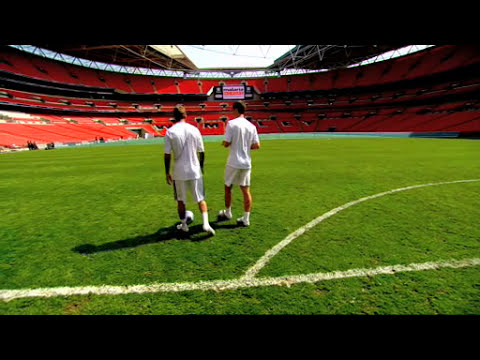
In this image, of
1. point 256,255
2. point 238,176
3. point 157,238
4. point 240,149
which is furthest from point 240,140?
point 157,238

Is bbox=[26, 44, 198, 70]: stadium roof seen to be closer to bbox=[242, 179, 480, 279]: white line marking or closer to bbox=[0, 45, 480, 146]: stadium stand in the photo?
bbox=[0, 45, 480, 146]: stadium stand

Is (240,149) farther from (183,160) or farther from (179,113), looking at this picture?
(179,113)

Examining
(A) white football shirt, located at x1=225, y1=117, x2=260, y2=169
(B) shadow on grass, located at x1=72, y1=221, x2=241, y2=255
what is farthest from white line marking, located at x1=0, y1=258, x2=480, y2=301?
(A) white football shirt, located at x1=225, y1=117, x2=260, y2=169

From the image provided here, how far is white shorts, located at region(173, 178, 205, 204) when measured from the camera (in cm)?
358

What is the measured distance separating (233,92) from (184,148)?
213 feet

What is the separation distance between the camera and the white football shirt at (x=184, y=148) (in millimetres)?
3355

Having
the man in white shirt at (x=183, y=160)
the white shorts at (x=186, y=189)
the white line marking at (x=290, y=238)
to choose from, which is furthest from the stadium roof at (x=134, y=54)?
the white line marking at (x=290, y=238)

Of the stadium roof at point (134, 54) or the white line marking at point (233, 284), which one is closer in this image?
the white line marking at point (233, 284)

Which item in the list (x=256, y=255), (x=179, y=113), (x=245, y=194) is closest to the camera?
(x=256, y=255)

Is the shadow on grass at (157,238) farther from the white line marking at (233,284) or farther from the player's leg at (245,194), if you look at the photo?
the white line marking at (233,284)

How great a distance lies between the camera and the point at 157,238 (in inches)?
135

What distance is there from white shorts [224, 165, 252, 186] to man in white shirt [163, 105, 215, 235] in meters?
0.49

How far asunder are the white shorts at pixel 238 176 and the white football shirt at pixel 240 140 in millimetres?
82
